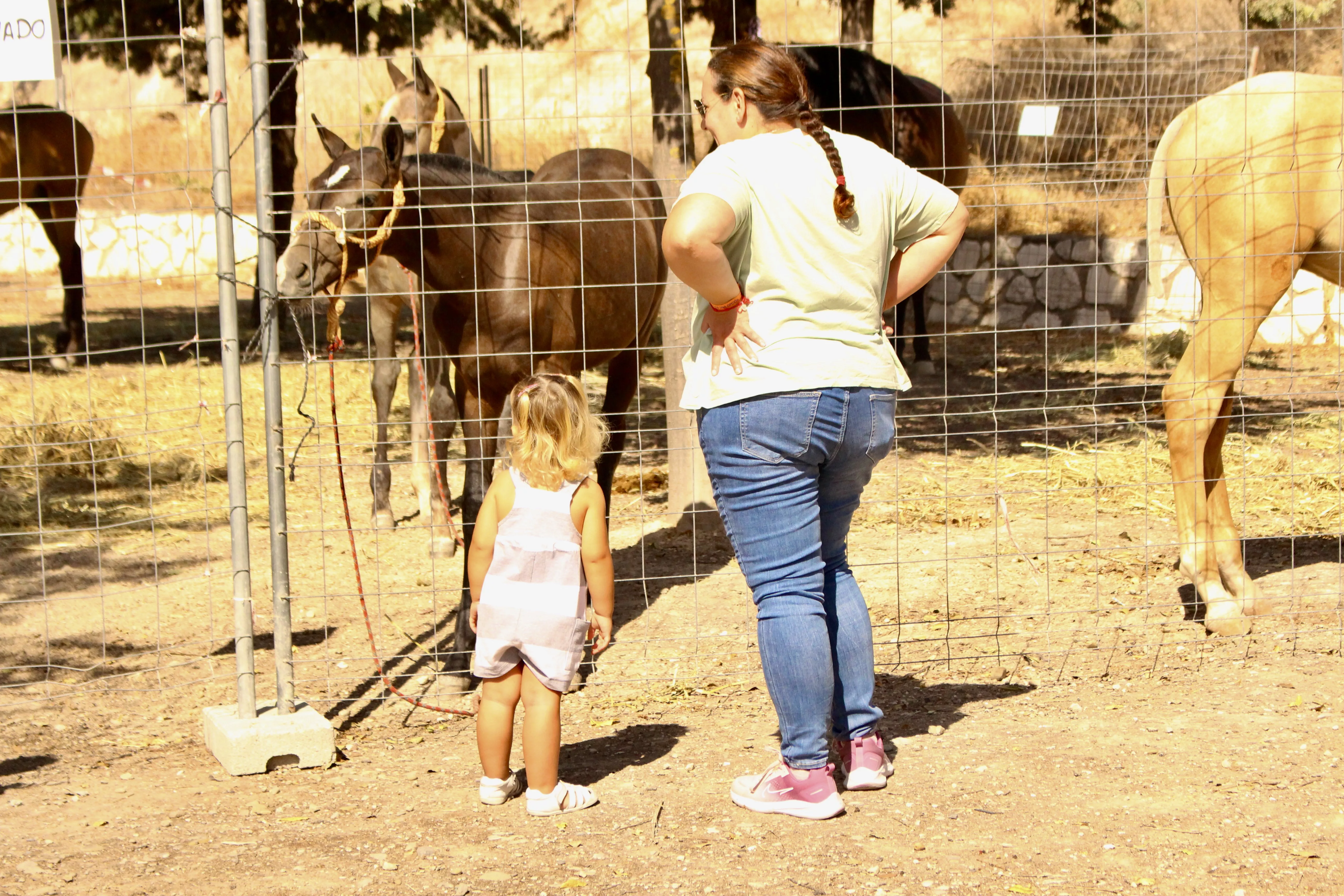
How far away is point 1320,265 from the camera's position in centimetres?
501

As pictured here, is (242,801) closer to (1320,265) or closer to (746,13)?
(1320,265)

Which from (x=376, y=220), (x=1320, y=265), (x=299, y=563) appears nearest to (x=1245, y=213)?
(x=1320, y=265)

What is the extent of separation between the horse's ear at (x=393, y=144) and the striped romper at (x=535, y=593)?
1515 millimetres

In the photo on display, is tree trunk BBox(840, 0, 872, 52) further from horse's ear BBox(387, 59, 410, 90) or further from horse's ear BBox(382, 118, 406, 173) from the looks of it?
horse's ear BBox(382, 118, 406, 173)

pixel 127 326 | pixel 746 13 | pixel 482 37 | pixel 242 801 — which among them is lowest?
pixel 242 801

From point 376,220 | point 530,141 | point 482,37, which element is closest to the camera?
point 376,220

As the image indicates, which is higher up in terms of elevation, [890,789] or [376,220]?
[376,220]

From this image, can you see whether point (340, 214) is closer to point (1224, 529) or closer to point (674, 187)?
point (674, 187)

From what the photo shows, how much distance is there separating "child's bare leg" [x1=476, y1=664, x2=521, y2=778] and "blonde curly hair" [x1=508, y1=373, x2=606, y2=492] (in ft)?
1.73

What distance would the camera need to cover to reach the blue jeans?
311 centimetres

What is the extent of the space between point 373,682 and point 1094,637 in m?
2.65

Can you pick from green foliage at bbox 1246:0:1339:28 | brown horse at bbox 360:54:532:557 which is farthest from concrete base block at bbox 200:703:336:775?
green foliage at bbox 1246:0:1339:28

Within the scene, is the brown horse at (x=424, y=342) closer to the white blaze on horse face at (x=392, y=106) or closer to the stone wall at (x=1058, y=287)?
the white blaze on horse face at (x=392, y=106)

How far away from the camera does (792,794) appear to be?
3359 mm
